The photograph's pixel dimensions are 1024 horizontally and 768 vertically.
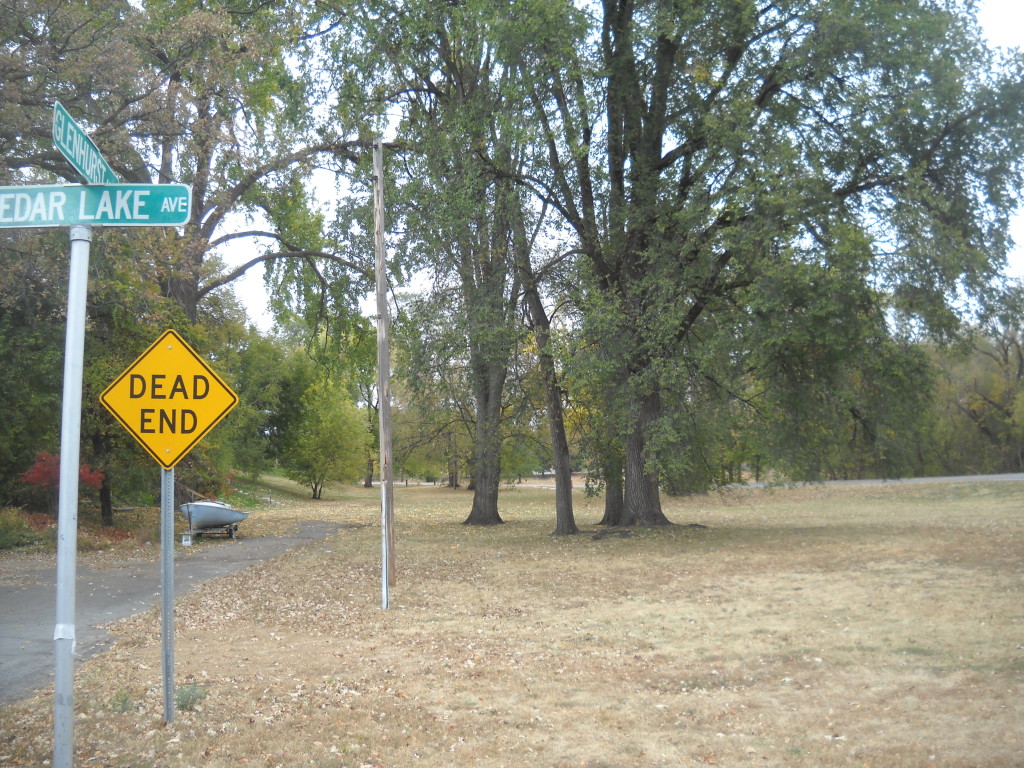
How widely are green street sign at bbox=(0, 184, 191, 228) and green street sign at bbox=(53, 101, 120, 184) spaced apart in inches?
3.3

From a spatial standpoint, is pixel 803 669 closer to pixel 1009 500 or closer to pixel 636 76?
pixel 636 76

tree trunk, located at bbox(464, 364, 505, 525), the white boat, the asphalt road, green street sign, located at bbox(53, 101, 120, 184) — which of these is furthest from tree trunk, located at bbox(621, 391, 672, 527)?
green street sign, located at bbox(53, 101, 120, 184)

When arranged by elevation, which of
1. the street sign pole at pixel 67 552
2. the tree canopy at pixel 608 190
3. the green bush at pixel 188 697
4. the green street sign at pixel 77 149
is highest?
the tree canopy at pixel 608 190

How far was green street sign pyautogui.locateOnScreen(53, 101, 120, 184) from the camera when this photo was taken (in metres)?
4.53

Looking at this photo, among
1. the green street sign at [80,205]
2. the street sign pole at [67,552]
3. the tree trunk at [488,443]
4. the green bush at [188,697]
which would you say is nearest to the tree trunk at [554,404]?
the tree trunk at [488,443]

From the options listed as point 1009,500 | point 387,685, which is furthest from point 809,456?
point 1009,500

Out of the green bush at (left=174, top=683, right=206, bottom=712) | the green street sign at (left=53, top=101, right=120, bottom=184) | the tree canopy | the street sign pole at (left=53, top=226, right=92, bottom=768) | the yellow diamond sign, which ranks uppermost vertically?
the tree canopy

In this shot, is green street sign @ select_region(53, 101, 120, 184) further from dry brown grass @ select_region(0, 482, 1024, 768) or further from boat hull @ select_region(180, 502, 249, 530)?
boat hull @ select_region(180, 502, 249, 530)

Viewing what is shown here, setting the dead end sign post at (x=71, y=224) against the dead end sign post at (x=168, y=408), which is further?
the dead end sign post at (x=168, y=408)

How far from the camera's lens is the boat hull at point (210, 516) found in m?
23.6

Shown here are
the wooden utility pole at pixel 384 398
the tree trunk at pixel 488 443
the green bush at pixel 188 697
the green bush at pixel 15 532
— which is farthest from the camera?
the tree trunk at pixel 488 443

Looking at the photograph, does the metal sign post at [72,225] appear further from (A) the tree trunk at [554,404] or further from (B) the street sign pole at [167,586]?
(A) the tree trunk at [554,404]

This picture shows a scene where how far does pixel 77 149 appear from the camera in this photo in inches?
185

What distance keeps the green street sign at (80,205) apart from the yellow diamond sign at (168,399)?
1.31 m
